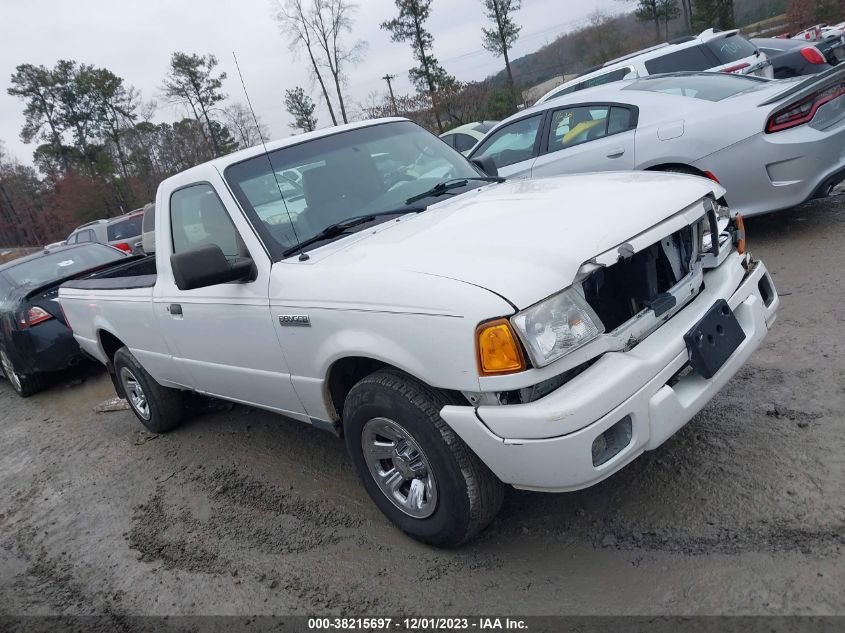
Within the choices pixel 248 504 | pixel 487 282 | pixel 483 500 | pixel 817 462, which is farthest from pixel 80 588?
pixel 817 462

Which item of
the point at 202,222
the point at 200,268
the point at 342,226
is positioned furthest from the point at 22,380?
the point at 342,226

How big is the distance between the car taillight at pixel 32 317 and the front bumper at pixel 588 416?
618 centimetres

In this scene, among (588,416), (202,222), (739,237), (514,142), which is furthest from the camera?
(514,142)

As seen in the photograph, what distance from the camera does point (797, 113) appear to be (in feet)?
17.0

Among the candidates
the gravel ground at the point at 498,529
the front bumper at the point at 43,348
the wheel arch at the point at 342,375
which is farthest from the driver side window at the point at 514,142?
the front bumper at the point at 43,348

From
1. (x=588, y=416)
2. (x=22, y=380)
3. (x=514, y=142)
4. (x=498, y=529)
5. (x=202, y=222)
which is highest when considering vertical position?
(x=202, y=222)

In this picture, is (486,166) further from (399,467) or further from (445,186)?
(399,467)

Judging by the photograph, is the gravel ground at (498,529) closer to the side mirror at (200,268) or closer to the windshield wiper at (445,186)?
the side mirror at (200,268)

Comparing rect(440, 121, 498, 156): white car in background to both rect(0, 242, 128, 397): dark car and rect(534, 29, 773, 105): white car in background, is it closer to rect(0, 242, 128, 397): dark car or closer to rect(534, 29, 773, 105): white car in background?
rect(534, 29, 773, 105): white car in background

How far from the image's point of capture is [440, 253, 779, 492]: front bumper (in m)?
2.23

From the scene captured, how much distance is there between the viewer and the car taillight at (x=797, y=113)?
5.15 meters

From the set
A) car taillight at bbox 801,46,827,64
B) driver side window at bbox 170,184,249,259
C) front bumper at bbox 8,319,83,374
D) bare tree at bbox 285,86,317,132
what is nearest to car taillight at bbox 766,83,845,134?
driver side window at bbox 170,184,249,259

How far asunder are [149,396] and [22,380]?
3359mm

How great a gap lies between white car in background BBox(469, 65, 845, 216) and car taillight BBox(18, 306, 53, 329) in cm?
494
